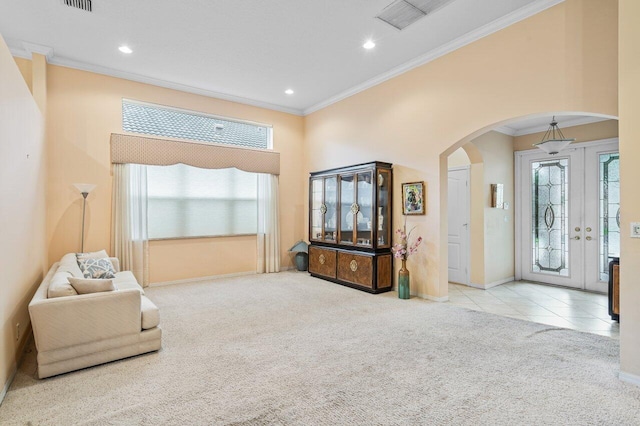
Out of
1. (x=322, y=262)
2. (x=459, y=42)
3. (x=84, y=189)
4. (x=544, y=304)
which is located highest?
(x=459, y=42)

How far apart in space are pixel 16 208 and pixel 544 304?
6209 millimetres

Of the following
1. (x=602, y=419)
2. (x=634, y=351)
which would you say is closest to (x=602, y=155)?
(x=634, y=351)

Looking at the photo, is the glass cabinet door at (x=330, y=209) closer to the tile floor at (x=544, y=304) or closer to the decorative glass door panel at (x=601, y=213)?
the tile floor at (x=544, y=304)

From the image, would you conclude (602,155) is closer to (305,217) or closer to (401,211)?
(401,211)

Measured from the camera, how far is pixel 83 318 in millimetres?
2635

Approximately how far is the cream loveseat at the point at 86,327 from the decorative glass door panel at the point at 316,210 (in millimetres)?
3708

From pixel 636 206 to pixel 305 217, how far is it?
5.60m

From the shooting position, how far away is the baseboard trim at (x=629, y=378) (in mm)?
2391

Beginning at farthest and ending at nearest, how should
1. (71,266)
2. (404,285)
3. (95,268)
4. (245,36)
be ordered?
(404,285)
(245,36)
(95,268)
(71,266)

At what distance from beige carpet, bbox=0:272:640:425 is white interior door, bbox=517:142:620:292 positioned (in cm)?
284

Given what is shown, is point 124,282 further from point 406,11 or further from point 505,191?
point 505,191

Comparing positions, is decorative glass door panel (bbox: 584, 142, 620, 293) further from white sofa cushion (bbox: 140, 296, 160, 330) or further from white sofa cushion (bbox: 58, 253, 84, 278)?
white sofa cushion (bbox: 58, 253, 84, 278)

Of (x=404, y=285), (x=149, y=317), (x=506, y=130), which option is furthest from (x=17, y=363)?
(x=506, y=130)

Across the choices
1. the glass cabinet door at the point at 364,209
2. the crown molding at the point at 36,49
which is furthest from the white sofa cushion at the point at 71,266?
the glass cabinet door at the point at 364,209
